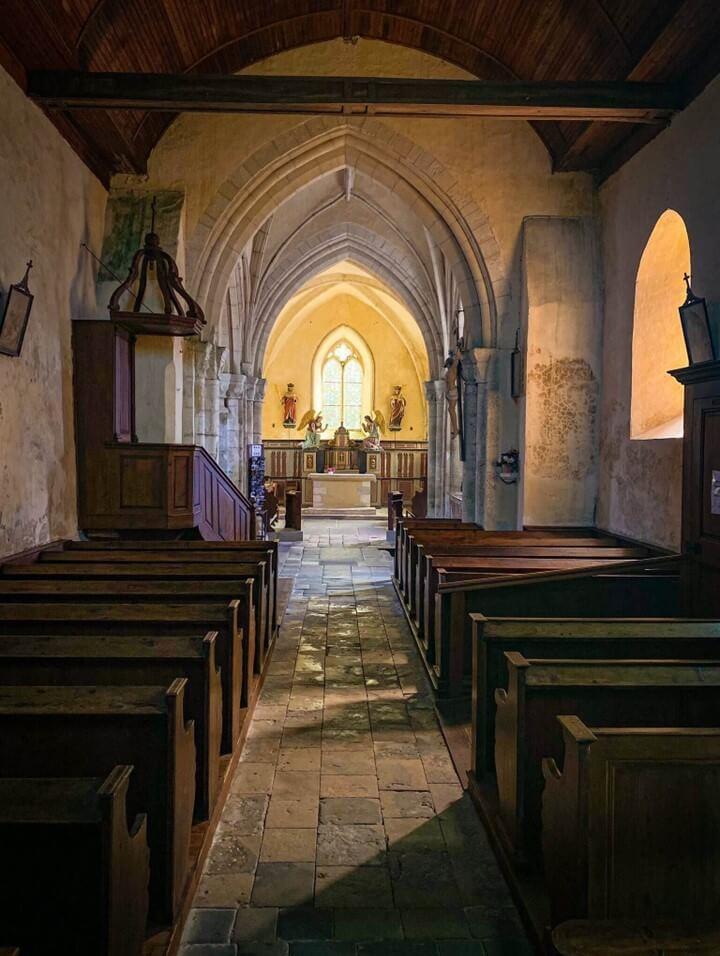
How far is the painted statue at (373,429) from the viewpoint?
22219 mm

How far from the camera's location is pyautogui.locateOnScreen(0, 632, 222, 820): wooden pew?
132 inches

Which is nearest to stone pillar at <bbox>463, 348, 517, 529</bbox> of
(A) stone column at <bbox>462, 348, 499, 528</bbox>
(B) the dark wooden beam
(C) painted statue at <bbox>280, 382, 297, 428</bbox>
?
(A) stone column at <bbox>462, 348, 499, 528</bbox>

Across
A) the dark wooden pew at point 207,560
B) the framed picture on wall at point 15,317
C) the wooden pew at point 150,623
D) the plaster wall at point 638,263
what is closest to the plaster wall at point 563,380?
the plaster wall at point 638,263

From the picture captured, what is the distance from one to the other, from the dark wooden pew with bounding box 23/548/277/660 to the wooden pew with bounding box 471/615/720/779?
2332mm

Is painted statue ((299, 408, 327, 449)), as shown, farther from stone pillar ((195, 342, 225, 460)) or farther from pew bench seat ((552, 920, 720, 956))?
pew bench seat ((552, 920, 720, 956))

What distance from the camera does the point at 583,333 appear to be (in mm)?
9578

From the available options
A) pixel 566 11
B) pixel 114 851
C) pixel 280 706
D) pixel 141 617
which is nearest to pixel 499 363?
pixel 566 11

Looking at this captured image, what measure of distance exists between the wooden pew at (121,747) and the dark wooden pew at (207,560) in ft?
10.1

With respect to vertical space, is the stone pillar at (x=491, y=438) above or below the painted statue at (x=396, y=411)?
below

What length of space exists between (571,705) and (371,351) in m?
22.4

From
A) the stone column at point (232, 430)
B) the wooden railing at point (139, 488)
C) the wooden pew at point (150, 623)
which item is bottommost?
the wooden pew at point (150, 623)

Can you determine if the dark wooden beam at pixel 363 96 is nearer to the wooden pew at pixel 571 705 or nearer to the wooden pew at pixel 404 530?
the wooden pew at pixel 404 530

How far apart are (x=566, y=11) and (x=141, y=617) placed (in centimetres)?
746

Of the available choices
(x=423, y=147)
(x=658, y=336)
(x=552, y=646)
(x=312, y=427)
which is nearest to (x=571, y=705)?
(x=552, y=646)
